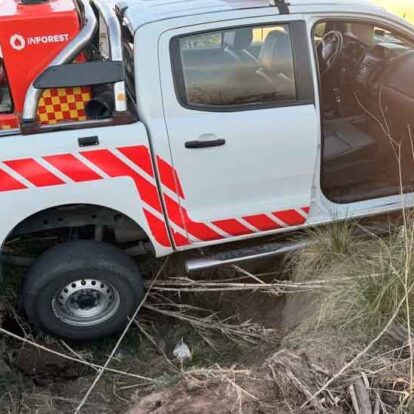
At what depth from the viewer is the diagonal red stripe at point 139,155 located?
3342mm

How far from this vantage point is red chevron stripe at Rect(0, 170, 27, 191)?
10.5 feet

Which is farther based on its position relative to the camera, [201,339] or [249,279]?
[249,279]

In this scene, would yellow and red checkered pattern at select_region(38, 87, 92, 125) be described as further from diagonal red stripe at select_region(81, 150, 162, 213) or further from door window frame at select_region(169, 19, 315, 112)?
door window frame at select_region(169, 19, 315, 112)

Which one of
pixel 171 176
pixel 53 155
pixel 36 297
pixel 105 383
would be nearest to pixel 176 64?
pixel 171 176

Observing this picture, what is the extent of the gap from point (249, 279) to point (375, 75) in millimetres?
1702

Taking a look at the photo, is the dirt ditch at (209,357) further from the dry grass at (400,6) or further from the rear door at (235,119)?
the dry grass at (400,6)

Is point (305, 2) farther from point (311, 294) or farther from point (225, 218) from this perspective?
point (311, 294)

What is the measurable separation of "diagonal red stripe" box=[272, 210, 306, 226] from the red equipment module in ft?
5.34

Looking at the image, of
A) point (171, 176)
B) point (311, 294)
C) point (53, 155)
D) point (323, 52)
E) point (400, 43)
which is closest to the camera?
point (53, 155)

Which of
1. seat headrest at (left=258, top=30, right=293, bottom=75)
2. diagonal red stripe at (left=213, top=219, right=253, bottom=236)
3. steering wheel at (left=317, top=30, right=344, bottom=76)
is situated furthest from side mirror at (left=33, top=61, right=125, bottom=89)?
steering wheel at (left=317, top=30, right=344, bottom=76)

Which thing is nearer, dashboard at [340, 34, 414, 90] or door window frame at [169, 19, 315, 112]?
door window frame at [169, 19, 315, 112]

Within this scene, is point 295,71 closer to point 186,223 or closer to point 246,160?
point 246,160

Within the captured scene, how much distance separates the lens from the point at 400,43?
4191 mm

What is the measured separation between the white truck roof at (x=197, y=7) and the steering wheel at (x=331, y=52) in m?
0.77
